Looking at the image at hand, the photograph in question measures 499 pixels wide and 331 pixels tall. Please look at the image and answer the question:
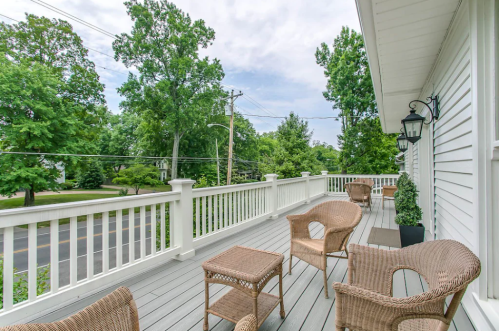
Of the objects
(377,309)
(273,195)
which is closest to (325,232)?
(377,309)

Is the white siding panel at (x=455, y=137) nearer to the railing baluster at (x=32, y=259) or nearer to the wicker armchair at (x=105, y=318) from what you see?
the wicker armchair at (x=105, y=318)

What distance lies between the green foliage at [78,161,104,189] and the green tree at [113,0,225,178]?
897cm

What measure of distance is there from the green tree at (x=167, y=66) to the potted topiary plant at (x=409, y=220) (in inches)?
740

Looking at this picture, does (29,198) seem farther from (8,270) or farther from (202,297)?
(202,297)

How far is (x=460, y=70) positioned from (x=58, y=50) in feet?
73.6

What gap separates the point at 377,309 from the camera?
3.62ft

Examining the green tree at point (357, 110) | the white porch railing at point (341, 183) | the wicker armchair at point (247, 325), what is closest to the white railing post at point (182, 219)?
the wicker armchair at point (247, 325)

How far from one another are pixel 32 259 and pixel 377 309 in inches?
91.0

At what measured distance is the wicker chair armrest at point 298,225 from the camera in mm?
2562

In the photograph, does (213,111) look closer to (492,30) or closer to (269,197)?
(269,197)

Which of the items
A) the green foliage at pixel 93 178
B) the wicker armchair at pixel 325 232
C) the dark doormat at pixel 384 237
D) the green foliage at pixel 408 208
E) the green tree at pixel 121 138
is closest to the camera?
the wicker armchair at pixel 325 232

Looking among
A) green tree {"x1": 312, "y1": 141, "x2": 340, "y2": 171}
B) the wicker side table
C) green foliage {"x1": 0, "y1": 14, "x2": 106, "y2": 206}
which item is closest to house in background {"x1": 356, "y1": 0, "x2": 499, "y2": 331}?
the wicker side table

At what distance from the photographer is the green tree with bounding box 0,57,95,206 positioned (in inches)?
508

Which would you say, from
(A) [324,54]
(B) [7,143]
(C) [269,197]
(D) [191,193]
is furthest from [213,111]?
(D) [191,193]
